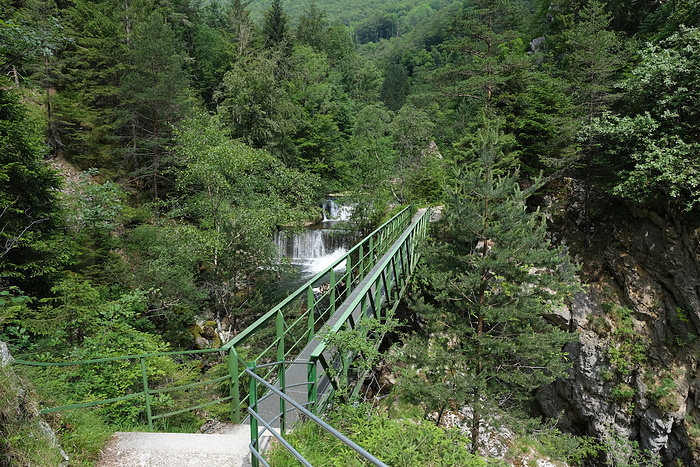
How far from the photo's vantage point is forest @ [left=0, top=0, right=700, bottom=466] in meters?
6.28

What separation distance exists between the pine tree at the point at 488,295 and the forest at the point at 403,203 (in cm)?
6

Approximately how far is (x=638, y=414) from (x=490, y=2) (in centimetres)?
1896

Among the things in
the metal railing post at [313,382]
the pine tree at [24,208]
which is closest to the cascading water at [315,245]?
the pine tree at [24,208]

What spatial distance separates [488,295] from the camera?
7816 mm

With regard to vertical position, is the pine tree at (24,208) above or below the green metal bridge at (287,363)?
above

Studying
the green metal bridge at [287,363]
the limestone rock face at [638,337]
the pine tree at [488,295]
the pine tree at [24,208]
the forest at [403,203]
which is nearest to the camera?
the green metal bridge at [287,363]

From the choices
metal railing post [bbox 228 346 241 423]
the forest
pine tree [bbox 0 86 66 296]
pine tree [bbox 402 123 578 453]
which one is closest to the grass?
the forest

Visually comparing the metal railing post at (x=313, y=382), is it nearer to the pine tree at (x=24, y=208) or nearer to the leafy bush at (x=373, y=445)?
the leafy bush at (x=373, y=445)

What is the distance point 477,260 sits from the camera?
724 centimetres

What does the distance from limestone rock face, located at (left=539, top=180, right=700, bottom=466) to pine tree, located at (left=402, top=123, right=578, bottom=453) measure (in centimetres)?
623

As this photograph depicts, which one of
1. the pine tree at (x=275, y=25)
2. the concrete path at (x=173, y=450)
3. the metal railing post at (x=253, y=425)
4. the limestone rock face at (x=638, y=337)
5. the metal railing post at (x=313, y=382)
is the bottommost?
the limestone rock face at (x=638, y=337)

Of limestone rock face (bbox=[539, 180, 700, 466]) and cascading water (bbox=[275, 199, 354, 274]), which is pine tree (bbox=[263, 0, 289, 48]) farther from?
limestone rock face (bbox=[539, 180, 700, 466])

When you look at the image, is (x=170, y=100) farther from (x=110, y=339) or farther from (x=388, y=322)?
(x=388, y=322)

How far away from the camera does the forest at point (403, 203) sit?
6277 millimetres
